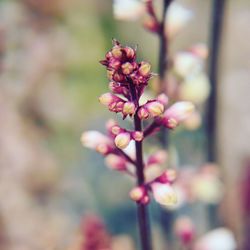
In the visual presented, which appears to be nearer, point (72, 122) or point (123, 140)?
point (123, 140)

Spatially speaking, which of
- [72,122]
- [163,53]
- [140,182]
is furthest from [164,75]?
[72,122]

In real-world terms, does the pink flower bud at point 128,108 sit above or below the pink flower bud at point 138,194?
above

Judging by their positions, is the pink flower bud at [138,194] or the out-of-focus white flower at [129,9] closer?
the pink flower bud at [138,194]

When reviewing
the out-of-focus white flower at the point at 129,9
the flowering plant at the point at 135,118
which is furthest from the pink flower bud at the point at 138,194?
the out-of-focus white flower at the point at 129,9

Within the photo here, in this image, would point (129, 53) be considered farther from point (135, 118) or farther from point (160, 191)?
point (160, 191)

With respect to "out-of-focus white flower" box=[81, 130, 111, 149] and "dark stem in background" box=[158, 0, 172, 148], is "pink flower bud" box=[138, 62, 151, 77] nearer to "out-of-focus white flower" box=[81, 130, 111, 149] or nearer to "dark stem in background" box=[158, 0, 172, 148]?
"out-of-focus white flower" box=[81, 130, 111, 149]

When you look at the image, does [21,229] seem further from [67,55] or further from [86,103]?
[67,55]

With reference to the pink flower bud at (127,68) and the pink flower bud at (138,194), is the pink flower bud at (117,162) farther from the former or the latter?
the pink flower bud at (127,68)

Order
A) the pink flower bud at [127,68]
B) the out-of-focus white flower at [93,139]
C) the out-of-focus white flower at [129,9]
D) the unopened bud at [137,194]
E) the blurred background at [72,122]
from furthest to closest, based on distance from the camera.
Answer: the blurred background at [72,122], the out-of-focus white flower at [129,9], the out-of-focus white flower at [93,139], the unopened bud at [137,194], the pink flower bud at [127,68]
